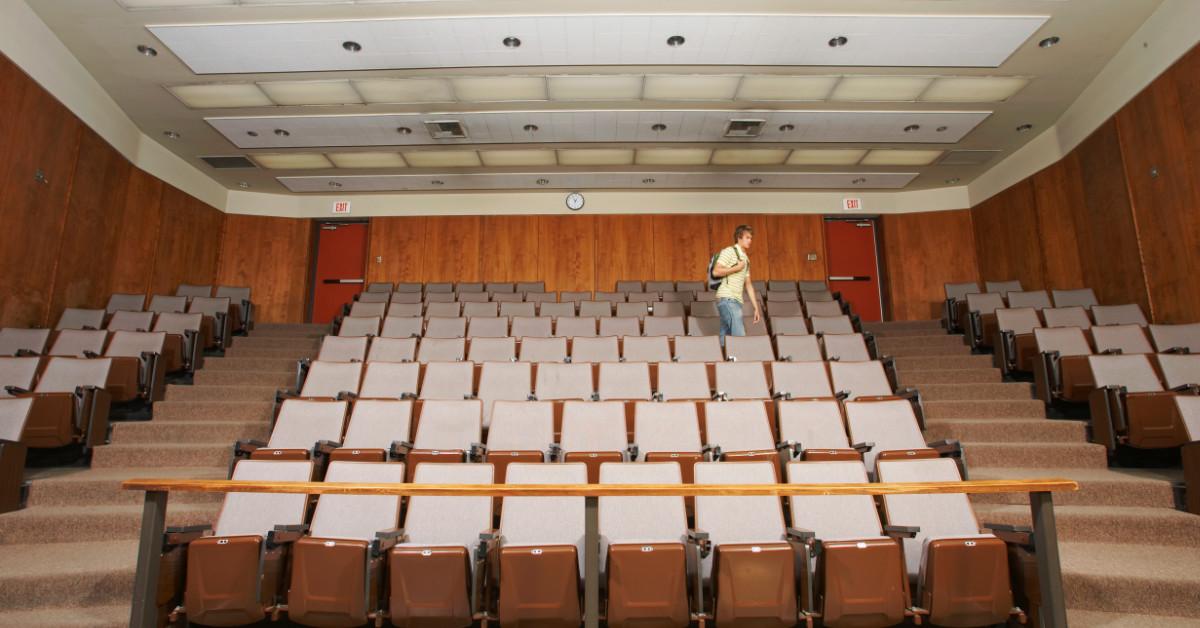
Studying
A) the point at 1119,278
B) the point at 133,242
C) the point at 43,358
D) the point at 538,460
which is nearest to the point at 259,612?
the point at 538,460

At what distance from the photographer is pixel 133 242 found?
3.98m

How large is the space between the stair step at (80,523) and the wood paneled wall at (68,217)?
1728 mm

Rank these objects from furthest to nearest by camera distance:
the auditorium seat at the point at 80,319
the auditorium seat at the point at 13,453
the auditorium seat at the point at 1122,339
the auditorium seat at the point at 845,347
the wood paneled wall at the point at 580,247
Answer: the wood paneled wall at the point at 580,247, the auditorium seat at the point at 80,319, the auditorium seat at the point at 845,347, the auditorium seat at the point at 1122,339, the auditorium seat at the point at 13,453

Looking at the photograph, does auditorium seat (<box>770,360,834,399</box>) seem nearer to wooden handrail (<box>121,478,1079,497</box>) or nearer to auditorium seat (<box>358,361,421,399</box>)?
wooden handrail (<box>121,478,1079,497</box>)

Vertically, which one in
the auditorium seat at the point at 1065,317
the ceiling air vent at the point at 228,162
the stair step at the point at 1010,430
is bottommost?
the stair step at the point at 1010,430

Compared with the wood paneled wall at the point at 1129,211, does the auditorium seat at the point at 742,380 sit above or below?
below

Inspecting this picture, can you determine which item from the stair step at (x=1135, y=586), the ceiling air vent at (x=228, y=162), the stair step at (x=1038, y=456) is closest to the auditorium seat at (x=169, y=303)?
→ the ceiling air vent at (x=228, y=162)

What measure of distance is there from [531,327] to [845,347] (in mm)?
1660

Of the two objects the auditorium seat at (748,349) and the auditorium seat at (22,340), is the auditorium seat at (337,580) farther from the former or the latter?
the auditorium seat at (22,340)

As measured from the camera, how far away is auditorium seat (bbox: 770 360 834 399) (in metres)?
2.47

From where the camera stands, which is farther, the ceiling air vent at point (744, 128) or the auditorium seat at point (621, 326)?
the ceiling air vent at point (744, 128)

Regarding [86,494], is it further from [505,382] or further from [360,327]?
[360,327]

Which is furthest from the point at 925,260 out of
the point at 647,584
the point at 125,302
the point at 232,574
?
the point at 125,302

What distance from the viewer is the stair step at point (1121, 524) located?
66.3 inches
